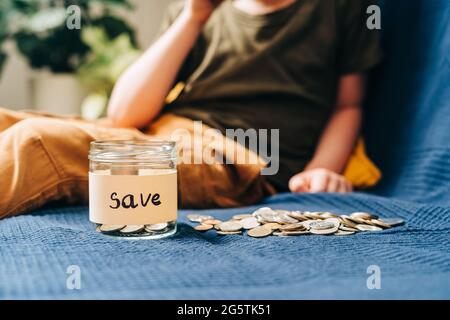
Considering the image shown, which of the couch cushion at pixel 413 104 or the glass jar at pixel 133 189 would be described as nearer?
the glass jar at pixel 133 189

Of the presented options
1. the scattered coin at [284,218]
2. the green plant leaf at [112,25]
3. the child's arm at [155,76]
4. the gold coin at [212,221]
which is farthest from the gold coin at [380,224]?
the green plant leaf at [112,25]

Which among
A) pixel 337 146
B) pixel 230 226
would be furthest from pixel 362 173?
pixel 230 226

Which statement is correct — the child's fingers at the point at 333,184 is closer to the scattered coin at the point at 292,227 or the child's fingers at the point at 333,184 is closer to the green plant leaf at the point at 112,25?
the scattered coin at the point at 292,227

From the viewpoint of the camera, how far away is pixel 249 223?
0.75 metres

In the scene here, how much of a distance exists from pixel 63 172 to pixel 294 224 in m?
0.36

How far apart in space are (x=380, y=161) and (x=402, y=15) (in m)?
0.30

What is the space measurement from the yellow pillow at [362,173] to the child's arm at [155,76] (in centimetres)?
40

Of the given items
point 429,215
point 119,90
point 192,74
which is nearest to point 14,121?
point 119,90

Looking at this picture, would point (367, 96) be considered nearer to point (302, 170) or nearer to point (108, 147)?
point (302, 170)

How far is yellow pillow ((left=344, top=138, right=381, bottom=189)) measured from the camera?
111cm

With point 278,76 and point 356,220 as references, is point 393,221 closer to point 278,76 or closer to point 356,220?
point 356,220

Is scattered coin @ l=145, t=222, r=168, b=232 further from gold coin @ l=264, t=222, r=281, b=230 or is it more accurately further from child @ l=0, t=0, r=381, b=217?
child @ l=0, t=0, r=381, b=217

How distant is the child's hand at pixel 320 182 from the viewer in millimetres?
999

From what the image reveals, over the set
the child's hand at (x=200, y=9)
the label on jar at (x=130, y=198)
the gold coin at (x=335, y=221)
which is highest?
the child's hand at (x=200, y=9)
